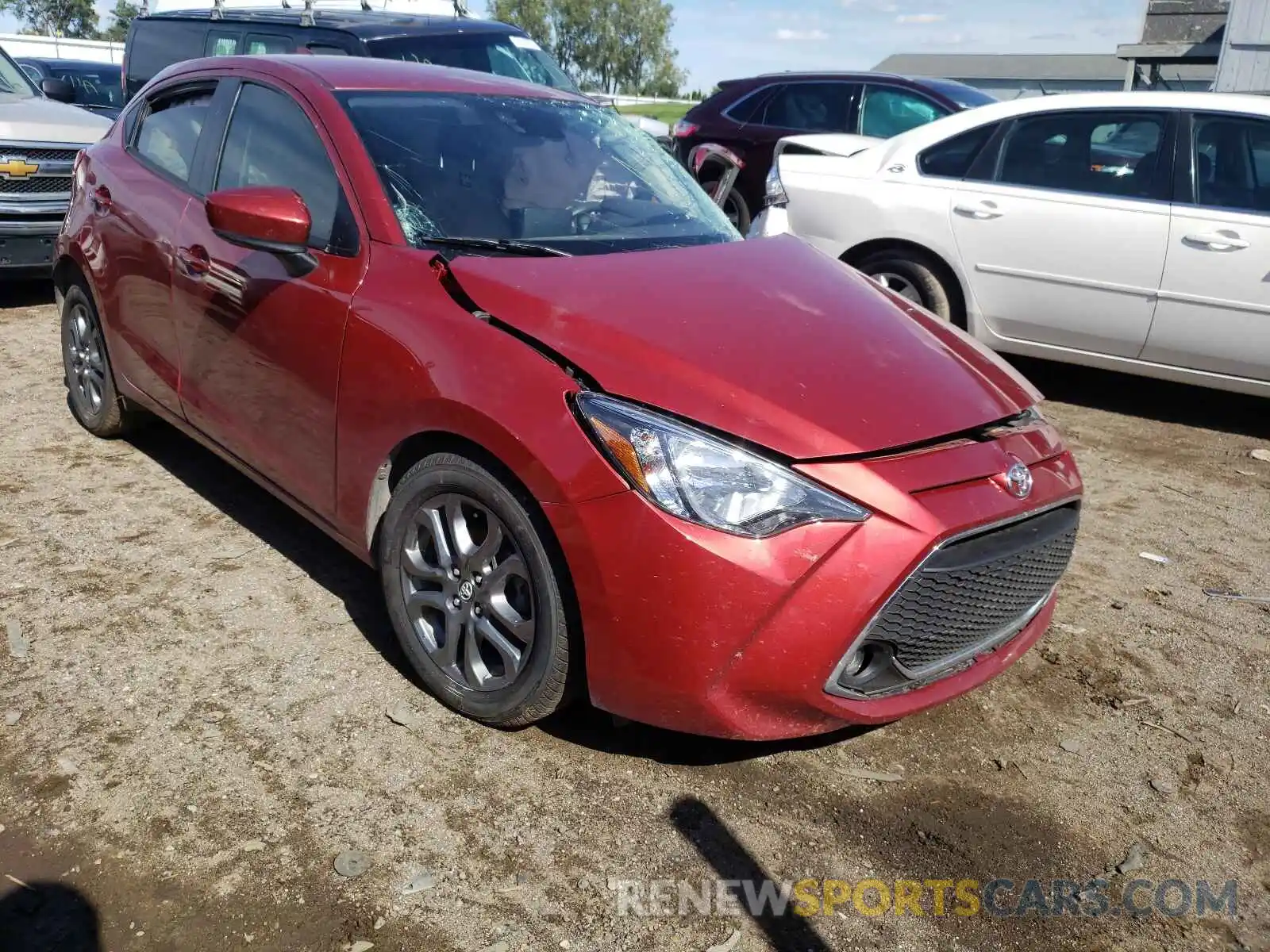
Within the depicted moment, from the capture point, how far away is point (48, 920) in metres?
2.24

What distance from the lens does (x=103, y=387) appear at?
4750 millimetres

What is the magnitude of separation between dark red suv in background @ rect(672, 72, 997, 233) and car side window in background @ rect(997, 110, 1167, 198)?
8.23 ft

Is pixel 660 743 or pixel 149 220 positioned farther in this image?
pixel 149 220

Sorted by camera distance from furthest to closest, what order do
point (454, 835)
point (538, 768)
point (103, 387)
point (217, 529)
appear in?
point (103, 387) → point (217, 529) → point (538, 768) → point (454, 835)

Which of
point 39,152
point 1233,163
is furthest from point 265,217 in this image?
point 39,152

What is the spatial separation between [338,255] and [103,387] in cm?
215

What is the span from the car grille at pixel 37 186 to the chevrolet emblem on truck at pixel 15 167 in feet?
0.11

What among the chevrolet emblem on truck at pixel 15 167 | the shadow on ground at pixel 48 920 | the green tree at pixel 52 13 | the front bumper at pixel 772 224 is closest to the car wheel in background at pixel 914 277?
the front bumper at pixel 772 224

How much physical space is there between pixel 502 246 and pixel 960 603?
1606 mm

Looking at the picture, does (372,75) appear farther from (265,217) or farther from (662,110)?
(662,110)

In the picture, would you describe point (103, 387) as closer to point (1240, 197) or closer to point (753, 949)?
point (753, 949)

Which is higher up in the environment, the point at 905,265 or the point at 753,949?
the point at 905,265

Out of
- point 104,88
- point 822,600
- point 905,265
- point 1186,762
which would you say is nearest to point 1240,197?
point 905,265

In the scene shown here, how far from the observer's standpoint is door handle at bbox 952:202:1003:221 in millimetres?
6059
